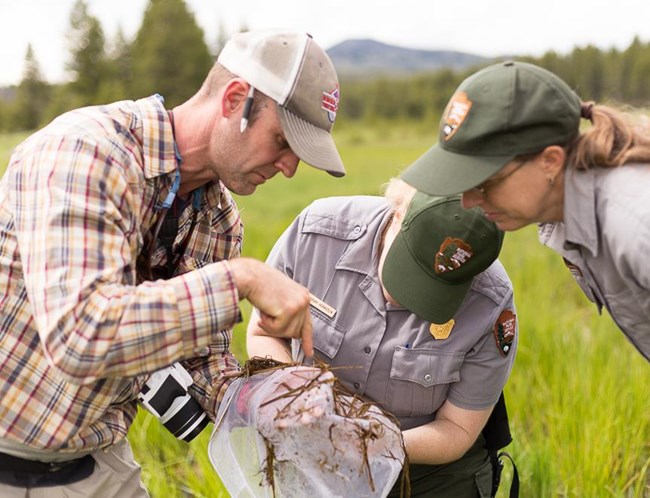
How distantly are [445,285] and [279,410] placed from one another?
0.47 metres

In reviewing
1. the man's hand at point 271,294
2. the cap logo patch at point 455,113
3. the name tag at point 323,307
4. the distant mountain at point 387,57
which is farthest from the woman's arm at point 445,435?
the distant mountain at point 387,57

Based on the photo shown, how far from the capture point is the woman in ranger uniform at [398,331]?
1.79 meters

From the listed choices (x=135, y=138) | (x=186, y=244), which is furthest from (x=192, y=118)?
(x=186, y=244)

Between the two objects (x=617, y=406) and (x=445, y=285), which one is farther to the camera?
(x=617, y=406)

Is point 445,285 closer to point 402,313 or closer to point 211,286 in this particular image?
point 402,313

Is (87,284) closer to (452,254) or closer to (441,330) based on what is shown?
(452,254)

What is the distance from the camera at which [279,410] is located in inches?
58.7

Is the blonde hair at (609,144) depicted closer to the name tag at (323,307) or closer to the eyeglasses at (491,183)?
the eyeglasses at (491,183)

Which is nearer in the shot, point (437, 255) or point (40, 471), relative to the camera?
point (40, 471)

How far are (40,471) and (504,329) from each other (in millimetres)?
1048

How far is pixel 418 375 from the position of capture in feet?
5.90

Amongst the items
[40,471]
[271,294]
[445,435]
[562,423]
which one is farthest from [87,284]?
[562,423]

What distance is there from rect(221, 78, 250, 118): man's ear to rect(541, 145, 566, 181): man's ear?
544 millimetres

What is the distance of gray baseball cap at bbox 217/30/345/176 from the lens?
135 centimetres
